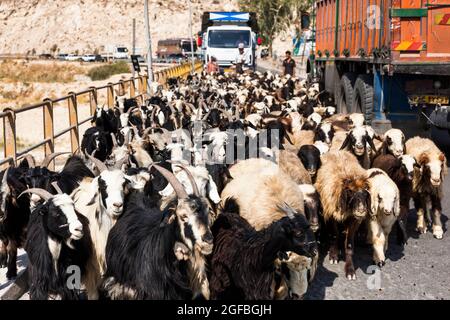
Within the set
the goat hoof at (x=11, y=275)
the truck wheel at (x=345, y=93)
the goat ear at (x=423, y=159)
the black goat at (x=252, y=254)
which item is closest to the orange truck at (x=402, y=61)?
the truck wheel at (x=345, y=93)

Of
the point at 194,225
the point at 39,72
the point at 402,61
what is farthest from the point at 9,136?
the point at 39,72

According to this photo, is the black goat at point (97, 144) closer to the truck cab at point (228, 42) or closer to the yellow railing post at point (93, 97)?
the yellow railing post at point (93, 97)

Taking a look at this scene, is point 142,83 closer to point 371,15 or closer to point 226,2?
point 371,15

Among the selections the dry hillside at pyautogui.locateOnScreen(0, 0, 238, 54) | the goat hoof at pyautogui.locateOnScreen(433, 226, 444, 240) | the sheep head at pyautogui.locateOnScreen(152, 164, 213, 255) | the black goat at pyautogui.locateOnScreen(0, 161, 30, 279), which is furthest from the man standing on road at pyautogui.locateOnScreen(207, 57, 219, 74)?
the dry hillside at pyautogui.locateOnScreen(0, 0, 238, 54)

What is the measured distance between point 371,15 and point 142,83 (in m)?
11.3

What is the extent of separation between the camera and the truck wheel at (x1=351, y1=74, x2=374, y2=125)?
41.2ft

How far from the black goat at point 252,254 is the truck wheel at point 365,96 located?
764 cm

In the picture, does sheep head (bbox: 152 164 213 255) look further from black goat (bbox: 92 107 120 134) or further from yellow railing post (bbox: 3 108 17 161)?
black goat (bbox: 92 107 120 134)

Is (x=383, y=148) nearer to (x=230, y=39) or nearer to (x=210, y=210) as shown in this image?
(x=210, y=210)

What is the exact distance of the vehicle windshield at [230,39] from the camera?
29.6m

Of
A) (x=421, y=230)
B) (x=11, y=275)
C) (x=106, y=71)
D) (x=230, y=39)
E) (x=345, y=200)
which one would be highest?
(x=230, y=39)

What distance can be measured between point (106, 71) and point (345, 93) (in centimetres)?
4739

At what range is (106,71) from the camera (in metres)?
60.5
